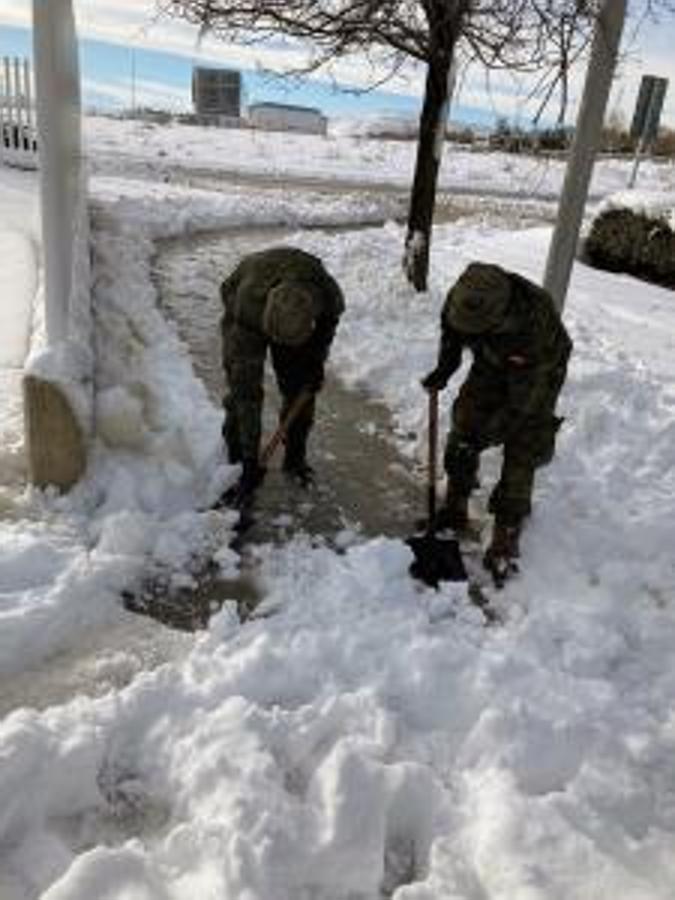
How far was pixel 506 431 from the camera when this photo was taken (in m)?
5.25

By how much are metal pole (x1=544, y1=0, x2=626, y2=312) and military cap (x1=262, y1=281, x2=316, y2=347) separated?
2.16 meters

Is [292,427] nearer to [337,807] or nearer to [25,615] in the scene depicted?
[25,615]

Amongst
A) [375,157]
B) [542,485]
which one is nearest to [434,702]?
[542,485]

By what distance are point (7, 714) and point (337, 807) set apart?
1.23 m

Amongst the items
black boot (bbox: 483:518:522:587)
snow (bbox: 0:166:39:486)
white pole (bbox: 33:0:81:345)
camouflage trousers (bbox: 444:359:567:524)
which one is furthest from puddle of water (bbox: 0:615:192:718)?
white pole (bbox: 33:0:81:345)

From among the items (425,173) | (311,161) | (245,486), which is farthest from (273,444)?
(311,161)

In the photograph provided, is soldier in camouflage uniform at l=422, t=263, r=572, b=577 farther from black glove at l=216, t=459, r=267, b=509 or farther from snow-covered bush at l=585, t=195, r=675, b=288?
snow-covered bush at l=585, t=195, r=675, b=288

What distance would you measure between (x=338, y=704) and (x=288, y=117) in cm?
3999

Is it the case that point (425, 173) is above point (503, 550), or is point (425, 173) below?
above

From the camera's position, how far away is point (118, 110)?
38062 mm

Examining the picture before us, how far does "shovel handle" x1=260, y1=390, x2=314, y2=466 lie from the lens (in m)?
5.49

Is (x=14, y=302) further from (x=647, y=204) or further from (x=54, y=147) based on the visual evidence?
(x=647, y=204)

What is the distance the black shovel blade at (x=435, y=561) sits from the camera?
5012 millimetres

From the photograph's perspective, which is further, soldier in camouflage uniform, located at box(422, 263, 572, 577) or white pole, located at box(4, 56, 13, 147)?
white pole, located at box(4, 56, 13, 147)
